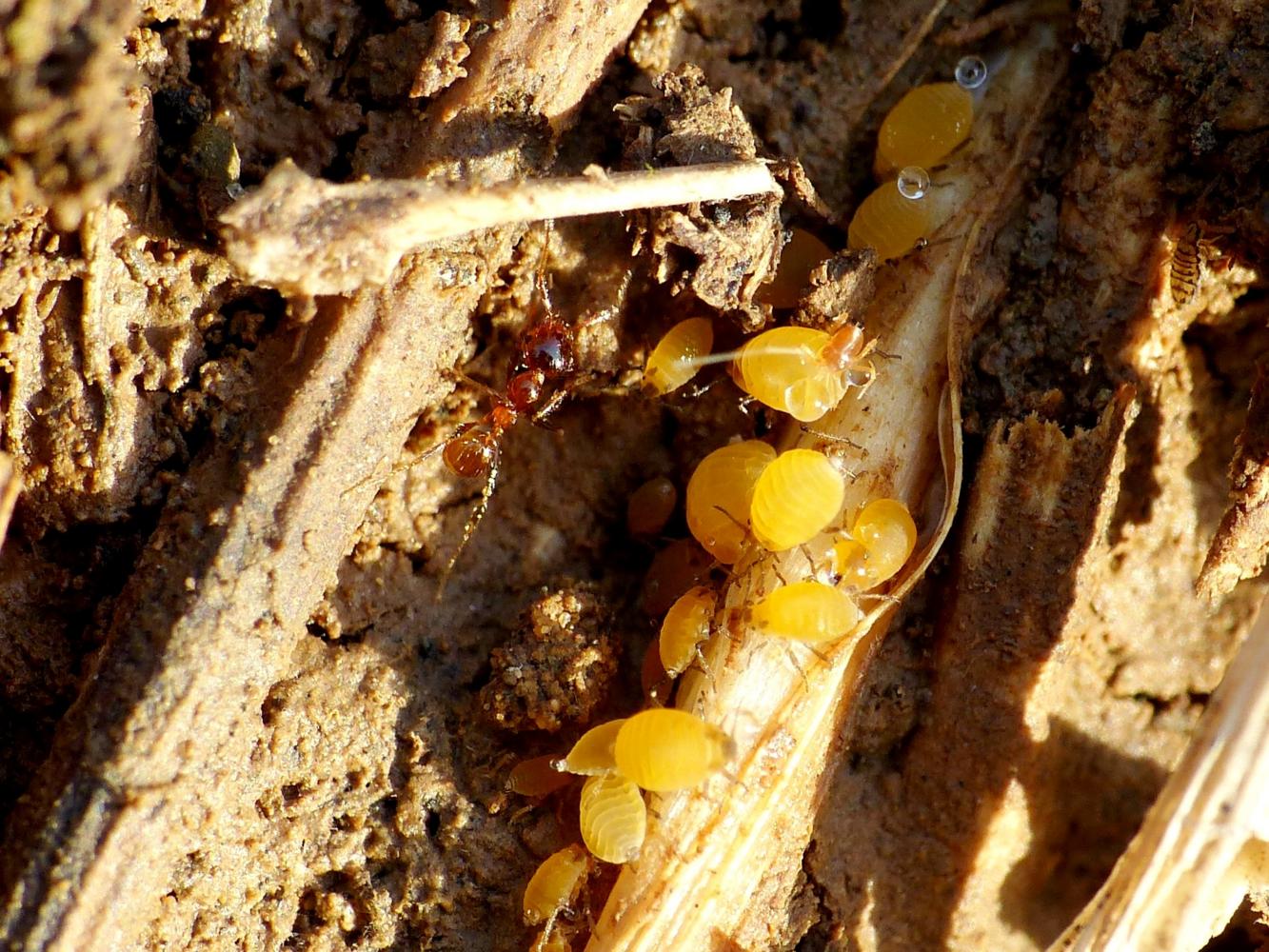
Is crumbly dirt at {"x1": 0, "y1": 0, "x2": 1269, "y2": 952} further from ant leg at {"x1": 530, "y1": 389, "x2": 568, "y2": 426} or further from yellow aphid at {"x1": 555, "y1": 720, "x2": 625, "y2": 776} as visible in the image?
yellow aphid at {"x1": 555, "y1": 720, "x2": 625, "y2": 776}

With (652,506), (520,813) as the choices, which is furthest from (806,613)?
(520,813)

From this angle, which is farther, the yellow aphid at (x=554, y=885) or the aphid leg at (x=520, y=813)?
the aphid leg at (x=520, y=813)

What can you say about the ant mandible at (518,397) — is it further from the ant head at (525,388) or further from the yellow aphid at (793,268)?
the yellow aphid at (793,268)

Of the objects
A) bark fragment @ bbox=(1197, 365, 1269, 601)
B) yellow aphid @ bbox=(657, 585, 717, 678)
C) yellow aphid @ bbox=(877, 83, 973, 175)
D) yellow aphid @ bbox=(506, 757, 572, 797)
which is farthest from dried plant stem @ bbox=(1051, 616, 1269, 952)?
yellow aphid @ bbox=(877, 83, 973, 175)

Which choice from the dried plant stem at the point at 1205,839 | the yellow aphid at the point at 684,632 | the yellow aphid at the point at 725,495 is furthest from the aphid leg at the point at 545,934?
the dried plant stem at the point at 1205,839

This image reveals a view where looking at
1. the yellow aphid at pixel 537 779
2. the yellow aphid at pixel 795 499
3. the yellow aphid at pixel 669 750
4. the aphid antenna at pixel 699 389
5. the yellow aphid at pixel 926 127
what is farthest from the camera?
the aphid antenna at pixel 699 389

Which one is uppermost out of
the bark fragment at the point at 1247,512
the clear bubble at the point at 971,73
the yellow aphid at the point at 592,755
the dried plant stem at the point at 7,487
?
the dried plant stem at the point at 7,487
